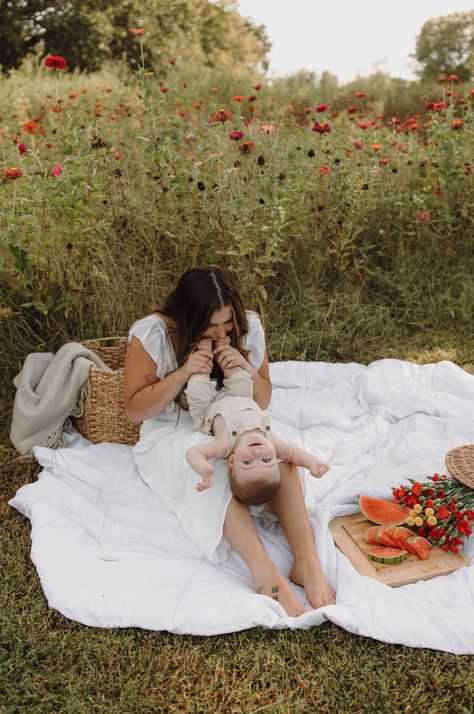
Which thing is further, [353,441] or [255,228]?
[255,228]

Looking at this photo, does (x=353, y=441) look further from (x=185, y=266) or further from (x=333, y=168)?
(x=333, y=168)

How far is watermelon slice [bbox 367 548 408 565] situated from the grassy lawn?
0.41 m

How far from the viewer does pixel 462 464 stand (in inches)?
114

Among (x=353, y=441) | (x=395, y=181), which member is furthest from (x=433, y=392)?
(x=395, y=181)

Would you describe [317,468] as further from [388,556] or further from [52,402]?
[52,402]

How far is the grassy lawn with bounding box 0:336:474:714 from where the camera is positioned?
2.07m

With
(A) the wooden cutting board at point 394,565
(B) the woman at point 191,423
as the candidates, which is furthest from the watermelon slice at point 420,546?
(B) the woman at point 191,423

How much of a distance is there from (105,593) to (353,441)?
169cm

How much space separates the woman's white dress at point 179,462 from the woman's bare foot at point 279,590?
9.3 inches

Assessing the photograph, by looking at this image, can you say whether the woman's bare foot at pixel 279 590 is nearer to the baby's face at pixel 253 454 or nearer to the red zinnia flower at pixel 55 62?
the baby's face at pixel 253 454

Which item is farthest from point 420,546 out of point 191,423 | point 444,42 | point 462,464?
point 444,42

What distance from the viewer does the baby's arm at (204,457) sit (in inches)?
100.0

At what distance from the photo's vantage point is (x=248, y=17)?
2897cm

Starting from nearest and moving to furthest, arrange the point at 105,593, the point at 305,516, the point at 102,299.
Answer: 1. the point at 105,593
2. the point at 305,516
3. the point at 102,299
